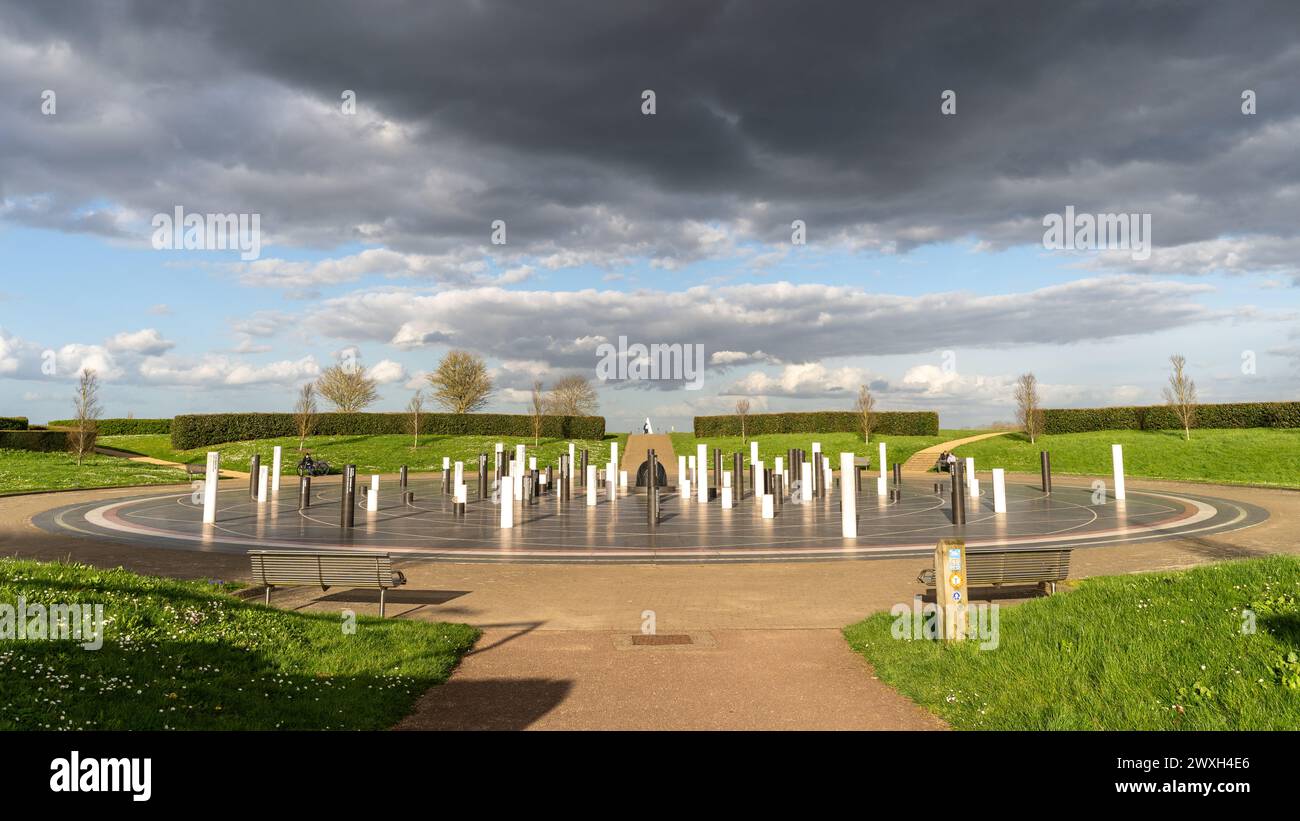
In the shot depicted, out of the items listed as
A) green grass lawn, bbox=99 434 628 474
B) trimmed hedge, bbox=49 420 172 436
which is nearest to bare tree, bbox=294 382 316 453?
green grass lawn, bbox=99 434 628 474

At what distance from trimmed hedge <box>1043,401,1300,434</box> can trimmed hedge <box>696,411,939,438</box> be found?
935 centimetres

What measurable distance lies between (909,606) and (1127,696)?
4113mm

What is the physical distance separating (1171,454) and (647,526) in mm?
35715

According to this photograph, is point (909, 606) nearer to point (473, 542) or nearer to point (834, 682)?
point (834, 682)

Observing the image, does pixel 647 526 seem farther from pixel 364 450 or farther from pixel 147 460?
pixel 147 460

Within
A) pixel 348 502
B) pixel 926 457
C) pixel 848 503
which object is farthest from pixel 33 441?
pixel 926 457

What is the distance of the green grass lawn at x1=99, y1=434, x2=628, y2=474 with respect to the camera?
49344mm

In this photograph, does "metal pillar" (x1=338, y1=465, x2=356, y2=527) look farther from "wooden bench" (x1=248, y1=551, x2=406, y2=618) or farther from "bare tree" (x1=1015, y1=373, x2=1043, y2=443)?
"bare tree" (x1=1015, y1=373, x2=1043, y2=443)

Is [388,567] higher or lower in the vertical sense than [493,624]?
higher

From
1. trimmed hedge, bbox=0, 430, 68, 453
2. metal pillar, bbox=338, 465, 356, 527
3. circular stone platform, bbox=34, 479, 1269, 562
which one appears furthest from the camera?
trimmed hedge, bbox=0, 430, 68, 453

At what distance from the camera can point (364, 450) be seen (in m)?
52.7

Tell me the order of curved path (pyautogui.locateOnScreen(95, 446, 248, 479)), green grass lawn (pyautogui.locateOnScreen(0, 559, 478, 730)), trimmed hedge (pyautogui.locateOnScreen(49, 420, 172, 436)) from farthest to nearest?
trimmed hedge (pyautogui.locateOnScreen(49, 420, 172, 436)), curved path (pyautogui.locateOnScreen(95, 446, 248, 479)), green grass lawn (pyautogui.locateOnScreen(0, 559, 478, 730))
